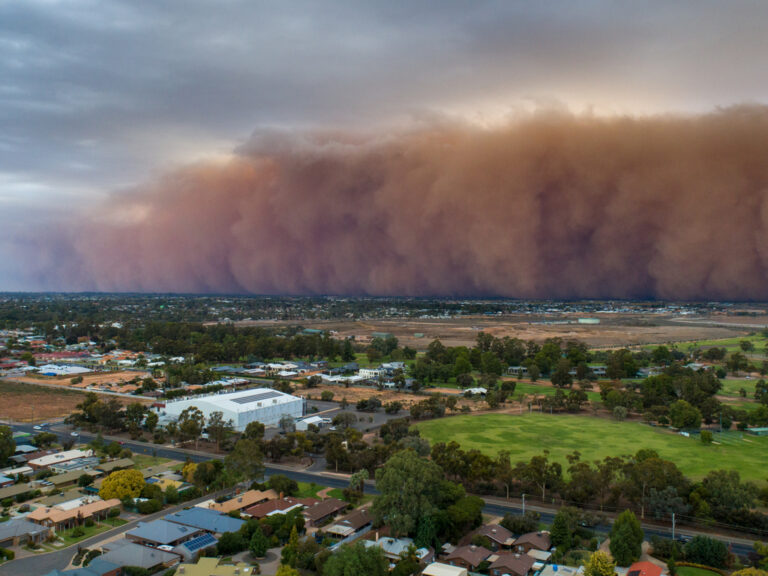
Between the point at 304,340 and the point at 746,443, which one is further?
the point at 304,340

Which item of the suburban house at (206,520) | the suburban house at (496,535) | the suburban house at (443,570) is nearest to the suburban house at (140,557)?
the suburban house at (206,520)

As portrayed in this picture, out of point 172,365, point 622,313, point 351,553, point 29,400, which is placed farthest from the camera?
point 622,313

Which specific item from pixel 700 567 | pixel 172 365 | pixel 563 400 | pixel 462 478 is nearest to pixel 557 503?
pixel 462 478

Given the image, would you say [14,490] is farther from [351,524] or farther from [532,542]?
[532,542]

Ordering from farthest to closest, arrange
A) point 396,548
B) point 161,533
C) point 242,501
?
1. point 242,501
2. point 161,533
3. point 396,548

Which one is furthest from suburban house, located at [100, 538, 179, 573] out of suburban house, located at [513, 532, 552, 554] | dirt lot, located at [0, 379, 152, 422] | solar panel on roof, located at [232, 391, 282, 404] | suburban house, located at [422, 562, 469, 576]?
dirt lot, located at [0, 379, 152, 422]

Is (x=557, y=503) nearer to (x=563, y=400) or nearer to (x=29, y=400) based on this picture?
(x=563, y=400)

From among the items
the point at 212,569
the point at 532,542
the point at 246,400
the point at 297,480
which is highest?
the point at 246,400

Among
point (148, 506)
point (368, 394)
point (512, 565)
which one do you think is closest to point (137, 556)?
point (148, 506)
